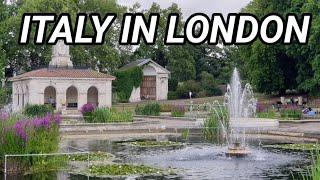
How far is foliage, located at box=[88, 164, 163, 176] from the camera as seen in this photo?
49.4 feet

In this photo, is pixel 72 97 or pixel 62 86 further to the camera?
pixel 72 97

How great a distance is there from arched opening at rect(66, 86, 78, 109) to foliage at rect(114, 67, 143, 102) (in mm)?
12045

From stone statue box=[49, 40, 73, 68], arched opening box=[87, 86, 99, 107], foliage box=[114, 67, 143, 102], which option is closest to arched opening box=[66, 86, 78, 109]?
arched opening box=[87, 86, 99, 107]

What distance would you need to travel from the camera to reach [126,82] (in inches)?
2672

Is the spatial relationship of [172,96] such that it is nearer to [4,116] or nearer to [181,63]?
[181,63]

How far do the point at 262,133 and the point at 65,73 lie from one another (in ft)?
91.0

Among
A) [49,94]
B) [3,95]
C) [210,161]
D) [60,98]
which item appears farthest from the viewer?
[49,94]

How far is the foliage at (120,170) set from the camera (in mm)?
15047

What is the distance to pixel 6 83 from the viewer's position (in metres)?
68.7

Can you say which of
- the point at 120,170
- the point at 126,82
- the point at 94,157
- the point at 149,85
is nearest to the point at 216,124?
the point at 94,157

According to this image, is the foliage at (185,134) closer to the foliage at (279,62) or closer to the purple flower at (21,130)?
the purple flower at (21,130)

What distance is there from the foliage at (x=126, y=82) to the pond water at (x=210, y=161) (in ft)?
143

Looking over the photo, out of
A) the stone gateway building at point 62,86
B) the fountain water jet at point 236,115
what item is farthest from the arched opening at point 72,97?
the fountain water jet at point 236,115

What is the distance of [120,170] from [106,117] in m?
17.6
